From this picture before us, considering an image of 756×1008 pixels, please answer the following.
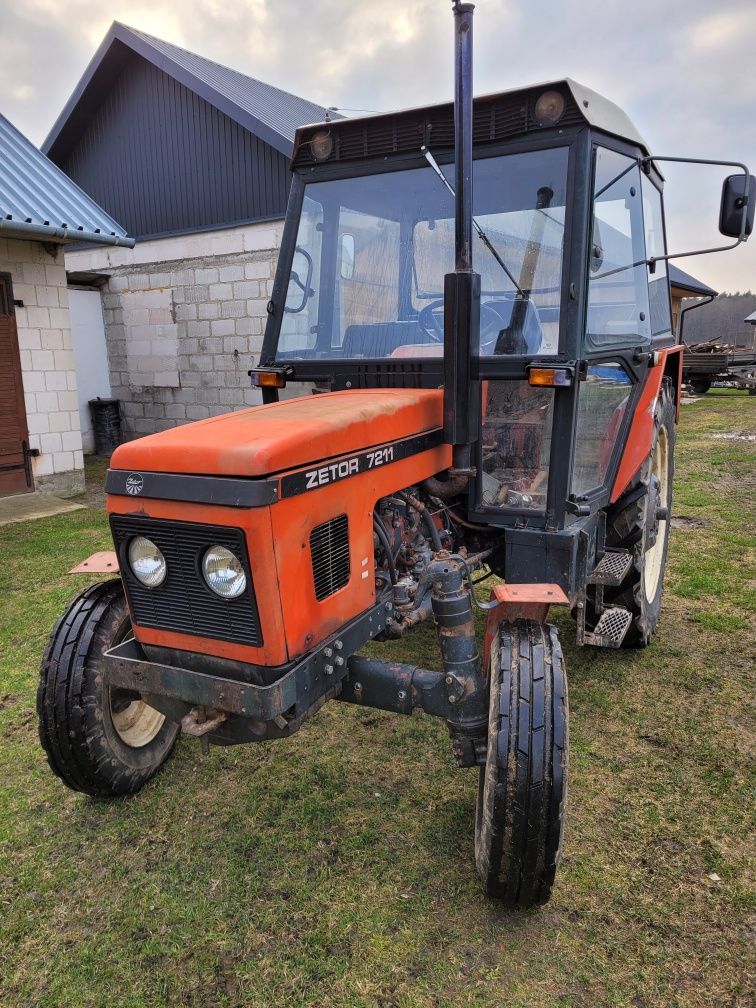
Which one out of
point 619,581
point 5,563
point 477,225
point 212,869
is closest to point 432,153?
point 477,225

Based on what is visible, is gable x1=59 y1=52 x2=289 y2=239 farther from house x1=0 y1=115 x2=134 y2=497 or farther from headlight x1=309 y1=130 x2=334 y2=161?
headlight x1=309 y1=130 x2=334 y2=161

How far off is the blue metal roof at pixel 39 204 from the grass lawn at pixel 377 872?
4.75m

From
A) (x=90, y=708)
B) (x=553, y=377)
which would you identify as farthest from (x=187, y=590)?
(x=553, y=377)

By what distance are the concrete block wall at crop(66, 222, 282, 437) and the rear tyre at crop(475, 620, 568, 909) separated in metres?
7.61

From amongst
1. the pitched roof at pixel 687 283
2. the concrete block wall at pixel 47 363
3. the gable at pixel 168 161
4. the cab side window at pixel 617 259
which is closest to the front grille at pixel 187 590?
the cab side window at pixel 617 259

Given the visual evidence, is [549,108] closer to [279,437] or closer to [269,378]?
[269,378]

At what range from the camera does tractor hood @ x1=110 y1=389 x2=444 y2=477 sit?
6.29 ft

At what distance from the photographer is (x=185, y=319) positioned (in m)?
9.86

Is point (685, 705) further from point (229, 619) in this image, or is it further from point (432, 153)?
point (432, 153)

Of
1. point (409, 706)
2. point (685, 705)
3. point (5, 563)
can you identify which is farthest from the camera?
point (5, 563)

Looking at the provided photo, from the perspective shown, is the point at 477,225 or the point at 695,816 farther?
the point at 477,225

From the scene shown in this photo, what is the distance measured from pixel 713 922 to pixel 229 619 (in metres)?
1.67

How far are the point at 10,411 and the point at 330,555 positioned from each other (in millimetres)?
6454

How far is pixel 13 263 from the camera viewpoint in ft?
23.9
